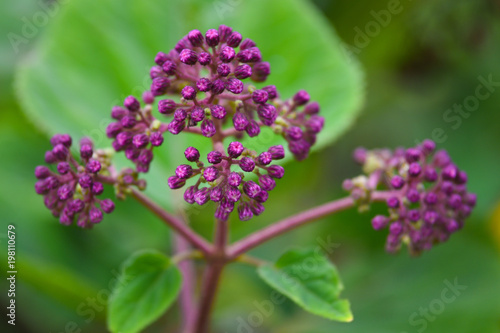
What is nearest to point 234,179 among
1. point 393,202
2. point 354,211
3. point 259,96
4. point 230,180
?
point 230,180

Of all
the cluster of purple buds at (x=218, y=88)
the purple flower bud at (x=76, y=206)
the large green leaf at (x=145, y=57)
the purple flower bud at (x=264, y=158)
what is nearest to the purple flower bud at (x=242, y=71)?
the cluster of purple buds at (x=218, y=88)

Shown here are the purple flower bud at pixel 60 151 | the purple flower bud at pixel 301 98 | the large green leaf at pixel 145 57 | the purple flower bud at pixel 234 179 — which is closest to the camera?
the purple flower bud at pixel 234 179

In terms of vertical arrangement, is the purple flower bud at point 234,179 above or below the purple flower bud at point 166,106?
below

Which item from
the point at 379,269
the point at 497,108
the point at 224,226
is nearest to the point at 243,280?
the point at 379,269

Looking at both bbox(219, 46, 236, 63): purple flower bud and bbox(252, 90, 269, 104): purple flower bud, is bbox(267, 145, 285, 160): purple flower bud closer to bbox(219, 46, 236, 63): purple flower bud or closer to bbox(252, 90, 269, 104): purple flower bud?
bbox(252, 90, 269, 104): purple flower bud

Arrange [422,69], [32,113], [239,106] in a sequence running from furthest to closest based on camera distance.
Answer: [422,69] < [32,113] < [239,106]

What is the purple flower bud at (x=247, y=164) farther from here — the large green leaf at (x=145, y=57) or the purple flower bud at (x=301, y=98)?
the large green leaf at (x=145, y=57)

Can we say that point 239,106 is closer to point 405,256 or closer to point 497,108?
point 405,256
